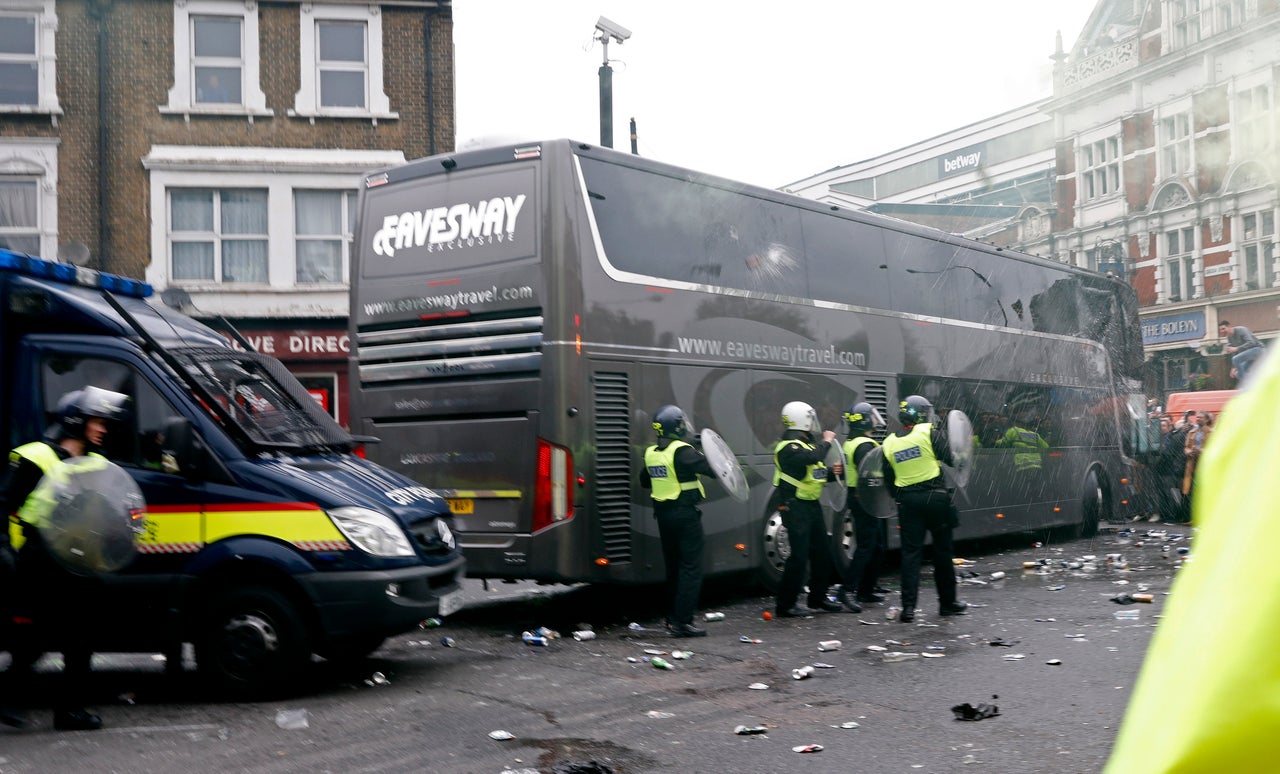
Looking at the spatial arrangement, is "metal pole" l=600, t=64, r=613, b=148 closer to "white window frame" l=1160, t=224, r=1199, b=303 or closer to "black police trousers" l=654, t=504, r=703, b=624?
"white window frame" l=1160, t=224, r=1199, b=303

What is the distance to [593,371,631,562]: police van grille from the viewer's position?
10.3 meters

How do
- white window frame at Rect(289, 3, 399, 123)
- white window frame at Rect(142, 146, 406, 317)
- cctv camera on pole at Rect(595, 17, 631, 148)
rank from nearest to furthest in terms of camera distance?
cctv camera on pole at Rect(595, 17, 631, 148) → white window frame at Rect(142, 146, 406, 317) → white window frame at Rect(289, 3, 399, 123)

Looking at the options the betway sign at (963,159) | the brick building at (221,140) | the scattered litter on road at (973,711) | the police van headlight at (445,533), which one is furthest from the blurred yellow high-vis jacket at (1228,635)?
the brick building at (221,140)

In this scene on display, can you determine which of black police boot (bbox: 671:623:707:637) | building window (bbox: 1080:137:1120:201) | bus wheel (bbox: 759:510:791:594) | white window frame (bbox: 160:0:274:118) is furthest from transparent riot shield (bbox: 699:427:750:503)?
white window frame (bbox: 160:0:274:118)

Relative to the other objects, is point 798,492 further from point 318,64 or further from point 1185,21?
point 318,64

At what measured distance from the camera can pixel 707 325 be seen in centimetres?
1141

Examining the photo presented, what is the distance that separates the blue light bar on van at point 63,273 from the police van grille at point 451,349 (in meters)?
2.86

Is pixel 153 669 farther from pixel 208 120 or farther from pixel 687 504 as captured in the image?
pixel 208 120

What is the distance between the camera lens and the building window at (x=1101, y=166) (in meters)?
11.6

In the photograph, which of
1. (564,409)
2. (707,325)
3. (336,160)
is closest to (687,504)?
(564,409)

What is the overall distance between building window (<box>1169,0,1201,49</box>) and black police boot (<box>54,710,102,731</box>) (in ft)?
24.3

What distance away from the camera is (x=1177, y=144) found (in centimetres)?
1088

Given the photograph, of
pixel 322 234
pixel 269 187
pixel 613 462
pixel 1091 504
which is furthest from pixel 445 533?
pixel 269 187

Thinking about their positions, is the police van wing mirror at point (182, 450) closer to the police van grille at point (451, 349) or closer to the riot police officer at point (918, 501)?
the police van grille at point (451, 349)
